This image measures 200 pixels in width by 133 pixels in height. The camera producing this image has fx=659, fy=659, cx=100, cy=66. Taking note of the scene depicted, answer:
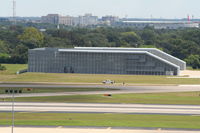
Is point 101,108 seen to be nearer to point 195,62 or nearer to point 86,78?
point 86,78

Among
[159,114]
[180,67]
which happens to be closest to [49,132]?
[159,114]

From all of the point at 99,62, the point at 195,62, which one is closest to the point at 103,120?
the point at 99,62

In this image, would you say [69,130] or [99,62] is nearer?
[69,130]

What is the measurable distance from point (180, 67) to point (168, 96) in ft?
A: 188

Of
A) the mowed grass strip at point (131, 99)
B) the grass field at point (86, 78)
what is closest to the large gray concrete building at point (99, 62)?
the grass field at point (86, 78)

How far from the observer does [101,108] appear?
99.6m

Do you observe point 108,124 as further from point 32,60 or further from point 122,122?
point 32,60

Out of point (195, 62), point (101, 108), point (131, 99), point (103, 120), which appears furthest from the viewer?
point (195, 62)

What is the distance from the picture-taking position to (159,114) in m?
93.6

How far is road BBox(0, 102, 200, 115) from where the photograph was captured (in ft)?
316

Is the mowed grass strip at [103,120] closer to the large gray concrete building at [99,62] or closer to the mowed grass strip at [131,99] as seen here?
the mowed grass strip at [131,99]

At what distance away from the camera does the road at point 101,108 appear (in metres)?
96.2

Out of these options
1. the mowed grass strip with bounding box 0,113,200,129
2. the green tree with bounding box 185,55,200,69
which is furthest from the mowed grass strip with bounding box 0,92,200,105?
the green tree with bounding box 185,55,200,69

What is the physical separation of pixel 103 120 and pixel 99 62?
72.9 metres
